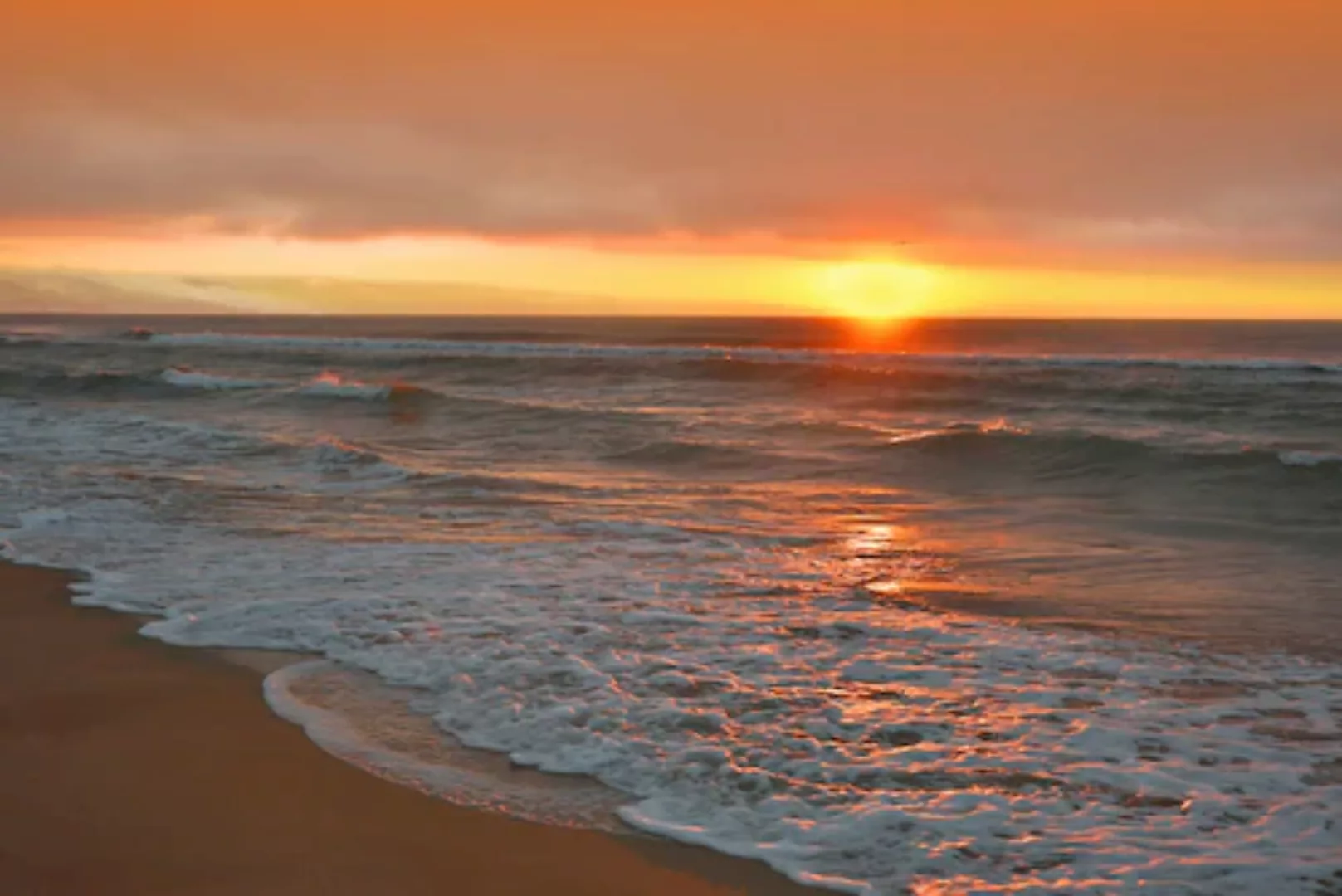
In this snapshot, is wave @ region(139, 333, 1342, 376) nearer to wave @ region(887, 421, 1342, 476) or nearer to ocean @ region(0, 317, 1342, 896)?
ocean @ region(0, 317, 1342, 896)

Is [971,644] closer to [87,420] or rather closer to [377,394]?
[87,420]

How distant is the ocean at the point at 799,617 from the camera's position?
4375mm

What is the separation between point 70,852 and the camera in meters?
3.97

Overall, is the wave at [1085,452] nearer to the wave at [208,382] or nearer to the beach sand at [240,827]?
the beach sand at [240,827]

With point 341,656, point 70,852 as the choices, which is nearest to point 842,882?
point 70,852

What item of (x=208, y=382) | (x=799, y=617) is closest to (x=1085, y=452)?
(x=799, y=617)

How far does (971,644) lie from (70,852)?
15.3 feet

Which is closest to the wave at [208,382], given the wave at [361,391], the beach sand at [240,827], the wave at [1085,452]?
the wave at [361,391]

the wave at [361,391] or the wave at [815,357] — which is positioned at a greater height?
the wave at [815,357]

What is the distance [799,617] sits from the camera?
7195 mm

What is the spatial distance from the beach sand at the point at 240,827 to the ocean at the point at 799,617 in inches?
8.4

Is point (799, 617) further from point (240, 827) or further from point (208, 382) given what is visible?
point (208, 382)

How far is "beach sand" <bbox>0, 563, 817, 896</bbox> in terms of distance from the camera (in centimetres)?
385

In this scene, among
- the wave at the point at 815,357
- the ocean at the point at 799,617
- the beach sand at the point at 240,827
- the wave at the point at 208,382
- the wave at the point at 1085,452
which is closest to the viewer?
the beach sand at the point at 240,827
